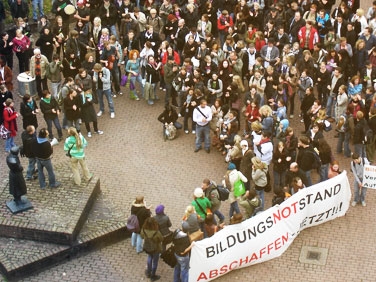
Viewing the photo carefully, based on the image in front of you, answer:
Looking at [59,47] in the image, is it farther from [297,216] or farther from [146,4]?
[297,216]

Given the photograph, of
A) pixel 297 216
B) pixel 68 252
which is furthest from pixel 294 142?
pixel 68 252

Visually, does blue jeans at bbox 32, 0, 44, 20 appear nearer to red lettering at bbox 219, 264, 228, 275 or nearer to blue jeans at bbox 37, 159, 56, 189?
blue jeans at bbox 37, 159, 56, 189

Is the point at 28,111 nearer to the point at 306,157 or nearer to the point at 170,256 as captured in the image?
the point at 170,256

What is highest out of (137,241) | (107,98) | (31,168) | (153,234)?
(153,234)

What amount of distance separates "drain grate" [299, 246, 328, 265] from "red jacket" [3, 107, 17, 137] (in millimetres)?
8101

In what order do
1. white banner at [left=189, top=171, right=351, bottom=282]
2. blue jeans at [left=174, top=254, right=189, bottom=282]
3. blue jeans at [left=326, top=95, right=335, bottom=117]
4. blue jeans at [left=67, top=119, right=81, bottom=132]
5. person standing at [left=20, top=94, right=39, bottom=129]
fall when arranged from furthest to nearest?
1. blue jeans at [left=326, top=95, right=335, bottom=117]
2. blue jeans at [left=67, top=119, right=81, bottom=132]
3. person standing at [left=20, top=94, right=39, bottom=129]
4. white banner at [left=189, top=171, right=351, bottom=282]
5. blue jeans at [left=174, top=254, right=189, bottom=282]

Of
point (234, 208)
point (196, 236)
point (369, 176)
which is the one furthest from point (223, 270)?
point (369, 176)

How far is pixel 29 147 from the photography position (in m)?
18.5

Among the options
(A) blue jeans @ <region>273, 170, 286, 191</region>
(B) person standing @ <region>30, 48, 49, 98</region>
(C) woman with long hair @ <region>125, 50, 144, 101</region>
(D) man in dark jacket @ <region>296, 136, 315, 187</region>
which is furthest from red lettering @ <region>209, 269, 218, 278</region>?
(B) person standing @ <region>30, 48, 49, 98</region>

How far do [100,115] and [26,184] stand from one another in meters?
4.59

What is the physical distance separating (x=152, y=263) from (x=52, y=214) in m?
2.62

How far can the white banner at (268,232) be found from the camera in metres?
16.4

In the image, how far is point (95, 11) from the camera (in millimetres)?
26031

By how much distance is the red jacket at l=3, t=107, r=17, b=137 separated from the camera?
811 inches
